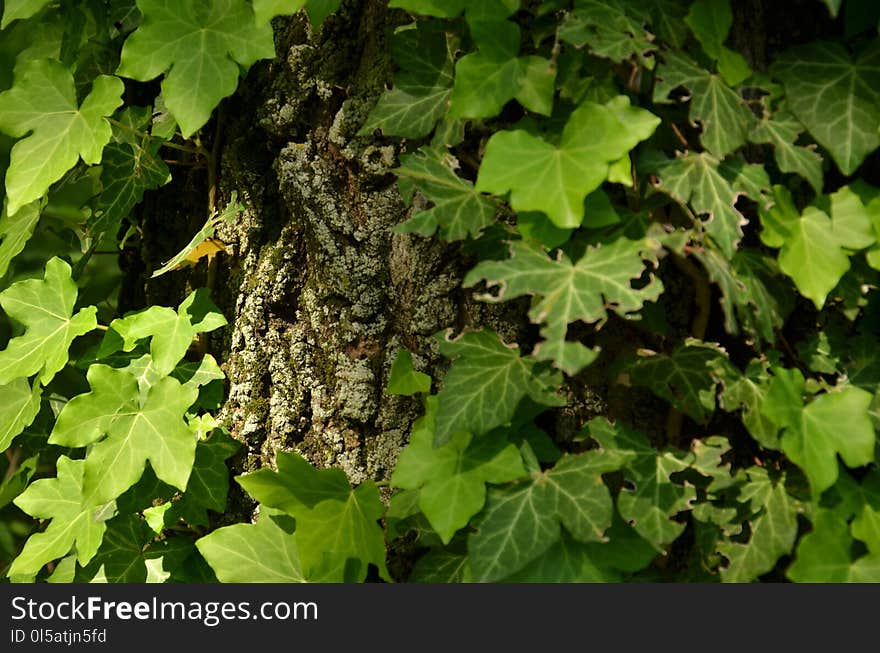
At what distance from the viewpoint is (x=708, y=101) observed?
1.00 m

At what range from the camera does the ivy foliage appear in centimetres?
98

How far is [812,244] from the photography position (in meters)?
1.01

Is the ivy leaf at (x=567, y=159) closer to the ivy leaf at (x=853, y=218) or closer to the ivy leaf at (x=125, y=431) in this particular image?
the ivy leaf at (x=853, y=218)

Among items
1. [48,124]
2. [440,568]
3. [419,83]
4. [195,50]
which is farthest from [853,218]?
[48,124]

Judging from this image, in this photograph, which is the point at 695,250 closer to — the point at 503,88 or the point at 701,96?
the point at 701,96

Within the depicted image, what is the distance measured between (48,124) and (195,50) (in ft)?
0.95

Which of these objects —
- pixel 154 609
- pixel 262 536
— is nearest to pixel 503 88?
pixel 262 536

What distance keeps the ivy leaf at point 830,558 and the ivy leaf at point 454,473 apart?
341 mm

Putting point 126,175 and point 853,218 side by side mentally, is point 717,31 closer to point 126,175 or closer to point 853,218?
point 853,218

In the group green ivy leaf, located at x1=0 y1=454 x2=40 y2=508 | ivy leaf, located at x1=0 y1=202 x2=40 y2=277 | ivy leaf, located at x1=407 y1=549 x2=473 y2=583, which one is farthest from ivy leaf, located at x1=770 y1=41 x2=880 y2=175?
green ivy leaf, located at x1=0 y1=454 x2=40 y2=508

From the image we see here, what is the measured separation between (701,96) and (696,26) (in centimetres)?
8

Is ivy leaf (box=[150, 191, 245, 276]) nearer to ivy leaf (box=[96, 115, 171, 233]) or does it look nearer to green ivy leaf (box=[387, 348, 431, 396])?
ivy leaf (box=[96, 115, 171, 233])

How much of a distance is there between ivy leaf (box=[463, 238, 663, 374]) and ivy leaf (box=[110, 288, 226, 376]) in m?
0.50

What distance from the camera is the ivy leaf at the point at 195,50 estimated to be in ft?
3.81
